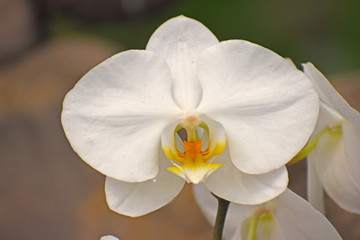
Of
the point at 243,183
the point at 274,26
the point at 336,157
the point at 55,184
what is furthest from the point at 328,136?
the point at 274,26

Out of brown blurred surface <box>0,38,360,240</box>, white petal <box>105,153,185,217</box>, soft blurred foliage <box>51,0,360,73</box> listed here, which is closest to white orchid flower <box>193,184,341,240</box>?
white petal <box>105,153,185,217</box>

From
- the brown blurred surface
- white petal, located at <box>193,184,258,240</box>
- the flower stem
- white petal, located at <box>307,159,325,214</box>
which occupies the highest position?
the flower stem

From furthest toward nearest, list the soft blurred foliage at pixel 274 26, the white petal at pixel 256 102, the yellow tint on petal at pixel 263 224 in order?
the soft blurred foliage at pixel 274 26, the yellow tint on petal at pixel 263 224, the white petal at pixel 256 102

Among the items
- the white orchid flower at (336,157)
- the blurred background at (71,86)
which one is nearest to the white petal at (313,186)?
the white orchid flower at (336,157)

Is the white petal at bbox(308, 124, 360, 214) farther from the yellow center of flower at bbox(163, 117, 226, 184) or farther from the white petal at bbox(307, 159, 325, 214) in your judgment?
the yellow center of flower at bbox(163, 117, 226, 184)

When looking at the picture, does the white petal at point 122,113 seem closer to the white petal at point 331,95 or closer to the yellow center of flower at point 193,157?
the yellow center of flower at point 193,157

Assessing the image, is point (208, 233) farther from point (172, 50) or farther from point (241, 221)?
point (172, 50)

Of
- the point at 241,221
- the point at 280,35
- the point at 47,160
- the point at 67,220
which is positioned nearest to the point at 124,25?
the point at 280,35
